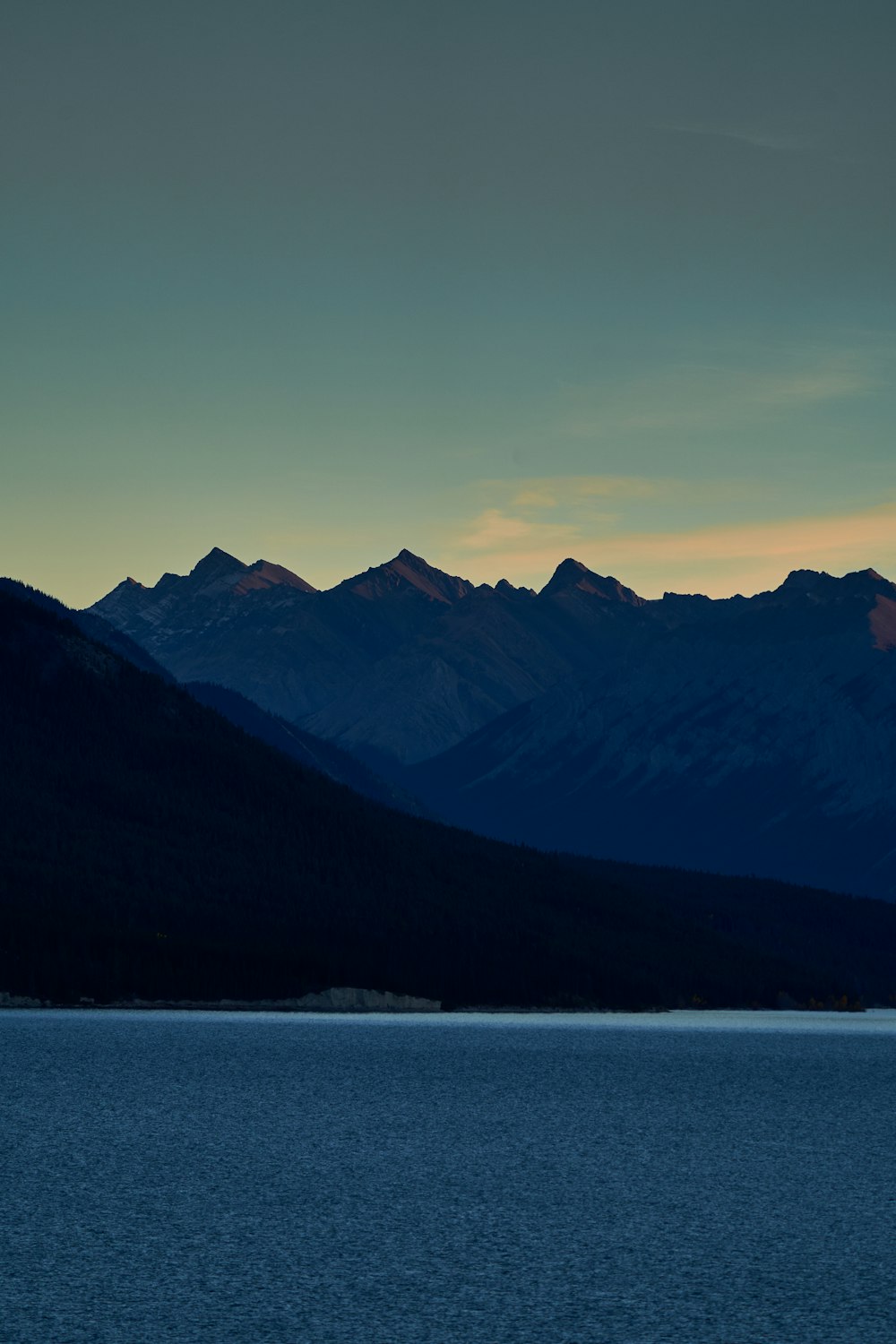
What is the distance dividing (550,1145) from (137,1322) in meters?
35.5

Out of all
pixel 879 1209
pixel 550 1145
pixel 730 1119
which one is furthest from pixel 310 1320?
pixel 730 1119

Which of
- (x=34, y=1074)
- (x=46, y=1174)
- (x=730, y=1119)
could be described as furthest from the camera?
(x=34, y=1074)

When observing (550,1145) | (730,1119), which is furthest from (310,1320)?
(730,1119)

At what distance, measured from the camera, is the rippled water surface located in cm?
3519

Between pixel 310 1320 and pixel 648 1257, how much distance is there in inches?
398

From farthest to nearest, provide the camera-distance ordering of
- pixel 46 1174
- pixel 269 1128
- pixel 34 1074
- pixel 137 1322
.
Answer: pixel 34 1074, pixel 269 1128, pixel 46 1174, pixel 137 1322

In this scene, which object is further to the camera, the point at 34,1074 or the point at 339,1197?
the point at 34,1074

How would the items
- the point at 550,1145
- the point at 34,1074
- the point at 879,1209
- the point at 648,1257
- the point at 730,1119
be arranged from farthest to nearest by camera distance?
the point at 34,1074 → the point at 730,1119 → the point at 550,1145 → the point at 879,1209 → the point at 648,1257

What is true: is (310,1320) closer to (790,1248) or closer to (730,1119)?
(790,1248)

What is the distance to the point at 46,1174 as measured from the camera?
55.3 metres

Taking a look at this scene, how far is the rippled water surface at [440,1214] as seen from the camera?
35188 millimetres

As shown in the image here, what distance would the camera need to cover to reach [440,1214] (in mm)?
48438

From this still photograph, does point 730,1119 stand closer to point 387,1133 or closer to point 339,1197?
point 387,1133

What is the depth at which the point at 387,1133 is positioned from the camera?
72375mm
